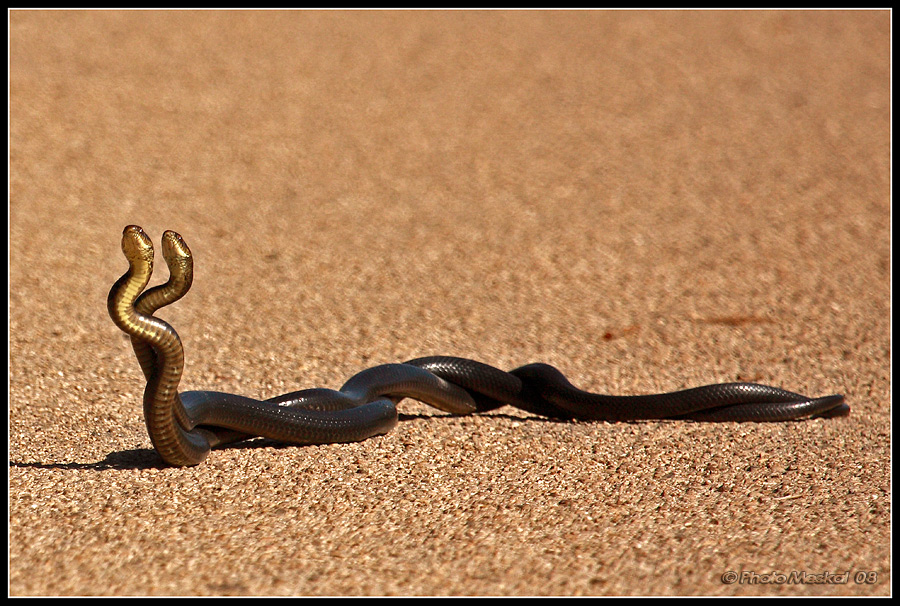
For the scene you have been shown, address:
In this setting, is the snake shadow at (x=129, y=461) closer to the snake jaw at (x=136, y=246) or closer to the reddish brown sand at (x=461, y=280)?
the reddish brown sand at (x=461, y=280)

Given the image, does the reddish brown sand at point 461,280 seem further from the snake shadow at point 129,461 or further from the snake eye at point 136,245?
the snake eye at point 136,245

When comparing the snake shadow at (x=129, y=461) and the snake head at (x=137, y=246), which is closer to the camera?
the snake head at (x=137, y=246)

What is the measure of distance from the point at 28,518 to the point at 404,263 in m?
3.28

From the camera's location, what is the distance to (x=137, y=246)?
8.33 ft

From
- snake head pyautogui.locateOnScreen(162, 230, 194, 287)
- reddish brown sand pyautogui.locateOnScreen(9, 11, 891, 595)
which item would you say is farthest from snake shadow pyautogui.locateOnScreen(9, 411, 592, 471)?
snake head pyautogui.locateOnScreen(162, 230, 194, 287)

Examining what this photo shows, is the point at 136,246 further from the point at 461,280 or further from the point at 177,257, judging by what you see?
the point at 461,280

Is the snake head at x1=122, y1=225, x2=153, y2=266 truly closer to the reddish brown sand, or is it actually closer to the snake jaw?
the snake jaw

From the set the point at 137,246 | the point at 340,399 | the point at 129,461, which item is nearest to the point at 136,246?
the point at 137,246

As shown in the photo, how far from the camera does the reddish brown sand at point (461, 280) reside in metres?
2.56

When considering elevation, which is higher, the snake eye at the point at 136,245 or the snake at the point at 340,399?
the snake eye at the point at 136,245

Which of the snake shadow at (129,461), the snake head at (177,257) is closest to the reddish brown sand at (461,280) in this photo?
the snake shadow at (129,461)

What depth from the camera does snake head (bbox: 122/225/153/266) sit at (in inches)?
100.0

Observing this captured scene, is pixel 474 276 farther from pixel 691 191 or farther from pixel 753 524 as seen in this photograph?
pixel 753 524

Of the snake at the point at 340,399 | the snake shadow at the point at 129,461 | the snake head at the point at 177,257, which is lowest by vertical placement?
the snake shadow at the point at 129,461
